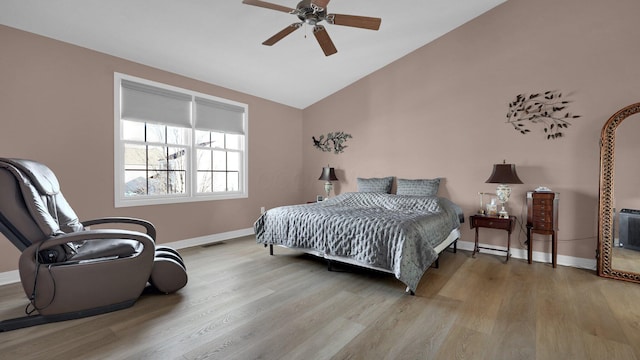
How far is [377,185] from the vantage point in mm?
4676

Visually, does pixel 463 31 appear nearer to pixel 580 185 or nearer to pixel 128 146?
pixel 580 185

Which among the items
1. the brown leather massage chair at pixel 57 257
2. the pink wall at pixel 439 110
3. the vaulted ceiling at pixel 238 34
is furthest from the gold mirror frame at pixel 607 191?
the brown leather massage chair at pixel 57 257

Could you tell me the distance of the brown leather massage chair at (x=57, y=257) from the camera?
1969 mm

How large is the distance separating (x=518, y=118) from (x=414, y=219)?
2.23 meters

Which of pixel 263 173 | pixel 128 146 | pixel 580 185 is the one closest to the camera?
pixel 580 185

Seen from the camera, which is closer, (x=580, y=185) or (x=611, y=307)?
(x=611, y=307)

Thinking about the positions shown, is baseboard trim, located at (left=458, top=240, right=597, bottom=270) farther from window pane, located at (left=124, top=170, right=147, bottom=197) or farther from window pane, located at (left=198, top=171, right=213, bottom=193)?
window pane, located at (left=124, top=170, right=147, bottom=197)

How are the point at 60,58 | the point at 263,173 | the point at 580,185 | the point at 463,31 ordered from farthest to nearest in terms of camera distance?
the point at 263,173, the point at 463,31, the point at 580,185, the point at 60,58

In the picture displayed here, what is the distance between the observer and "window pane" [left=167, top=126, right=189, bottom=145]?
4.11 meters

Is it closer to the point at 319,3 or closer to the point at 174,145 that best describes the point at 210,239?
the point at 174,145

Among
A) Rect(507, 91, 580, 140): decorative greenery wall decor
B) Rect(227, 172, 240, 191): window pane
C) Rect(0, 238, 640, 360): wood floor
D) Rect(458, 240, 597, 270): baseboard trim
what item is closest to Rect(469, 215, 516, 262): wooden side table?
Rect(458, 240, 597, 270): baseboard trim

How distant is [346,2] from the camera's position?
3273mm

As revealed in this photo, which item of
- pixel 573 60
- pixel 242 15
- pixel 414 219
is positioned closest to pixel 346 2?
pixel 242 15

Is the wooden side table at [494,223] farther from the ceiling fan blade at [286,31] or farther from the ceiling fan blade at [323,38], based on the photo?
the ceiling fan blade at [286,31]
